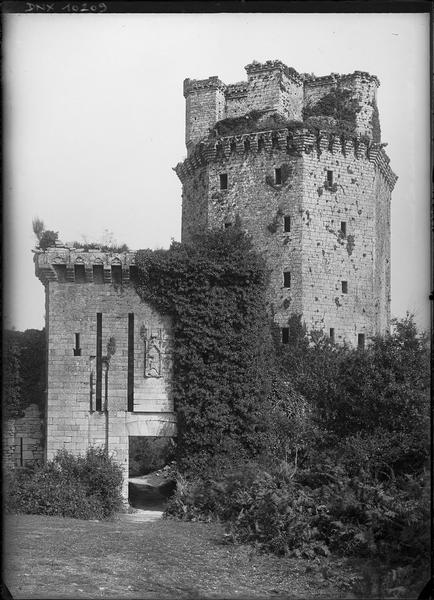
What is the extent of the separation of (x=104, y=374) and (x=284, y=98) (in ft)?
46.2

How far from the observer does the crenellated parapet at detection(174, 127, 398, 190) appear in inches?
1151

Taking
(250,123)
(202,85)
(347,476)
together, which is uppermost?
(202,85)

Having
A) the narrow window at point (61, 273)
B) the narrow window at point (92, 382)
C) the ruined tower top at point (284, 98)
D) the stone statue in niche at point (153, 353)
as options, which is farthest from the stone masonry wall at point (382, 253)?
the narrow window at point (61, 273)

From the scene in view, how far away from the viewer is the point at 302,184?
2911 centimetres

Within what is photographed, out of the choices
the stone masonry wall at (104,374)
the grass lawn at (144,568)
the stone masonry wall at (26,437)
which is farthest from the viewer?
the stone masonry wall at (26,437)

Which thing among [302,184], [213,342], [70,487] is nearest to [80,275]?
[213,342]

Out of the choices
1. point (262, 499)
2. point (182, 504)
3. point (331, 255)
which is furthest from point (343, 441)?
point (331, 255)

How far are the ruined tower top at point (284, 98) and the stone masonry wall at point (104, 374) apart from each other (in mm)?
11294

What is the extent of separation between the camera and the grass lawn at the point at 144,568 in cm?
1110

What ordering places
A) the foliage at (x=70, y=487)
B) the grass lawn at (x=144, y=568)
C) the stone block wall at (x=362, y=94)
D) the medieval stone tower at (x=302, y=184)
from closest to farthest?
the grass lawn at (x=144, y=568)
the foliage at (x=70, y=487)
the medieval stone tower at (x=302, y=184)
the stone block wall at (x=362, y=94)

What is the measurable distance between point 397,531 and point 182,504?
7689 mm

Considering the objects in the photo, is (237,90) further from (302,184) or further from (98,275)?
(98,275)

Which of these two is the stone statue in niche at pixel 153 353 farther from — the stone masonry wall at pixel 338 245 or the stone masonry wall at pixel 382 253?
the stone masonry wall at pixel 382 253

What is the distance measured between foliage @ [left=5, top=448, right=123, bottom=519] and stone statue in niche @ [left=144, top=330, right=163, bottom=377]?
2.48 metres
